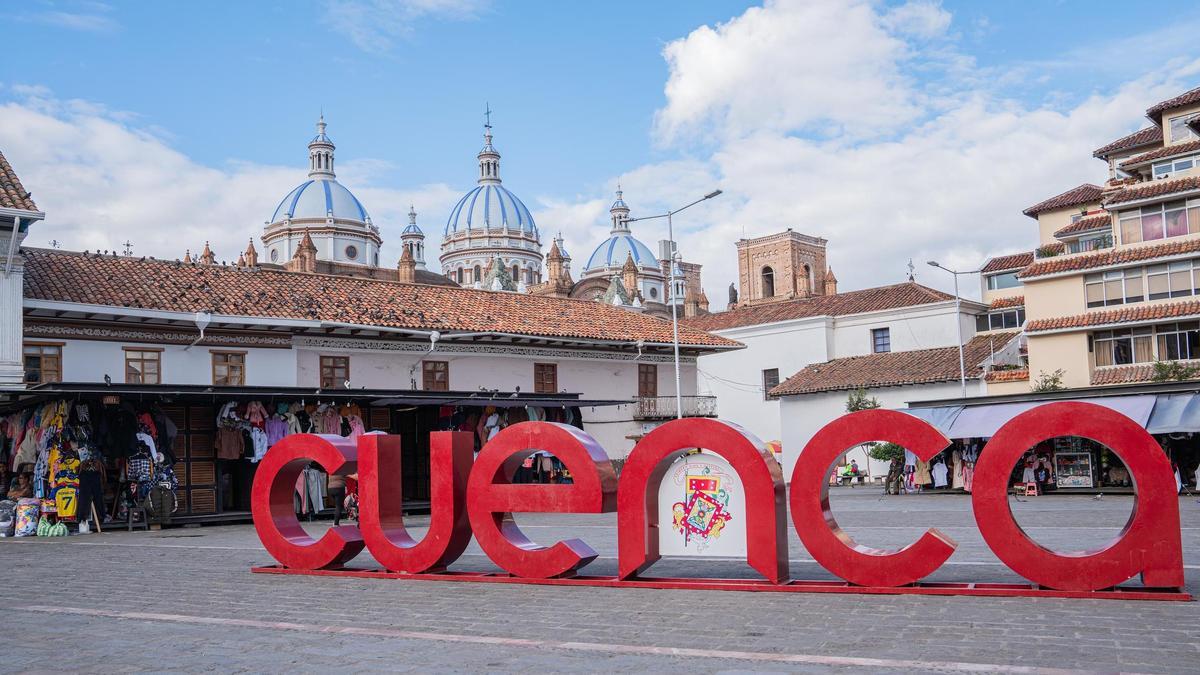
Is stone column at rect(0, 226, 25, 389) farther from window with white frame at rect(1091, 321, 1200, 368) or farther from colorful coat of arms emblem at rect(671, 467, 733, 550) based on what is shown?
window with white frame at rect(1091, 321, 1200, 368)

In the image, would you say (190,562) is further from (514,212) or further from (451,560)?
(514,212)

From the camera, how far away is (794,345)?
5628 centimetres

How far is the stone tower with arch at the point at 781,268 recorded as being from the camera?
297 feet

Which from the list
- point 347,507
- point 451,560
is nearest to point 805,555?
point 451,560

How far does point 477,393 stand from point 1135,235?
24179 millimetres

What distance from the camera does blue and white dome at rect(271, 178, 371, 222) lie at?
266 ft

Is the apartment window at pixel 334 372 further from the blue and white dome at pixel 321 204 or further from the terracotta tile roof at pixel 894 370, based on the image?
the blue and white dome at pixel 321 204

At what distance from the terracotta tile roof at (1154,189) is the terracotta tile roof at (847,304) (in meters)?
15.7

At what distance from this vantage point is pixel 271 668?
25.1 feet

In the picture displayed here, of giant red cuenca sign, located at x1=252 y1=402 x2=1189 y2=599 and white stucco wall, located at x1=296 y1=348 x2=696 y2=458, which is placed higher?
white stucco wall, located at x1=296 y1=348 x2=696 y2=458

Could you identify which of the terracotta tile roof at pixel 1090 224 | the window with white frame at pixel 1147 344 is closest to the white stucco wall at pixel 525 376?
the window with white frame at pixel 1147 344

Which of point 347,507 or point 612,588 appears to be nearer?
point 612,588

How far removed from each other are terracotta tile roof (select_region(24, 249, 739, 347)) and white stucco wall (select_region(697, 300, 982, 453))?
1853 centimetres

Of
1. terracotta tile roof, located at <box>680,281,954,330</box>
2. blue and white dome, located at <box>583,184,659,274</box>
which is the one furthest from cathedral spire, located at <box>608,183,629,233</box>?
terracotta tile roof, located at <box>680,281,954,330</box>
